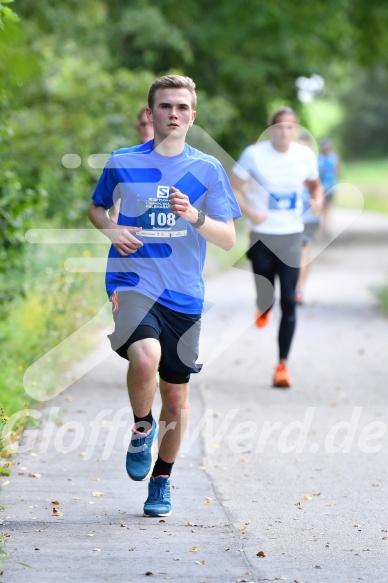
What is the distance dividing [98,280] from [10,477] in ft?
23.6

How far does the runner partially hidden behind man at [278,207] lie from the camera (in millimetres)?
10078

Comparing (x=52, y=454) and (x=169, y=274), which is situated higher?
(x=169, y=274)

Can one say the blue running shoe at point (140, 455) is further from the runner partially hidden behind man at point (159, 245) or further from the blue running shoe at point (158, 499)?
the blue running shoe at point (158, 499)

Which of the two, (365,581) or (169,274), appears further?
(169,274)

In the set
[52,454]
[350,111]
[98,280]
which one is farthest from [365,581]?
[350,111]

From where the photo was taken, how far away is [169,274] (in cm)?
586

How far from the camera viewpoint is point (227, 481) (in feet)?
22.7

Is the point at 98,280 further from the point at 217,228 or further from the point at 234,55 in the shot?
the point at 234,55

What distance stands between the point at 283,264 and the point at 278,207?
1.52 feet

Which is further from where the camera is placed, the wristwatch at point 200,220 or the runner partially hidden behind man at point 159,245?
the runner partially hidden behind man at point 159,245

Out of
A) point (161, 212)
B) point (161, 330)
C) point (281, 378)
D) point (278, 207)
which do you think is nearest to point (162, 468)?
point (161, 330)

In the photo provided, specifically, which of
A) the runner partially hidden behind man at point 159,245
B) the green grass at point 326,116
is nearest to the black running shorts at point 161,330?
the runner partially hidden behind man at point 159,245

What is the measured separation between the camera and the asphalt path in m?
5.11

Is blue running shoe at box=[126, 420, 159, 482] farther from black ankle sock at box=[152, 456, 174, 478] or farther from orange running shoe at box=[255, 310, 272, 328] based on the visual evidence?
orange running shoe at box=[255, 310, 272, 328]
